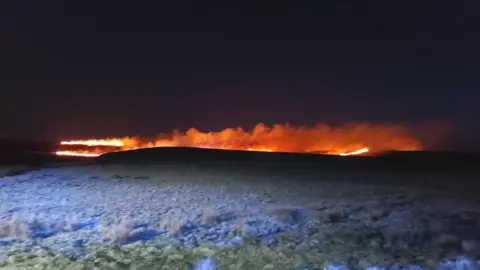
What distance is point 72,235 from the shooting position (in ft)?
43.2

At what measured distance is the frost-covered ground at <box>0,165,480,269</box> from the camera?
439 inches

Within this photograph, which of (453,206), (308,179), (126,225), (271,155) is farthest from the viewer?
(271,155)

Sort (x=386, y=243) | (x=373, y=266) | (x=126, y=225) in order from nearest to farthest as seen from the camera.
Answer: (x=373, y=266)
(x=386, y=243)
(x=126, y=225)

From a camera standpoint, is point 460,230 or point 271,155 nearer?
point 460,230

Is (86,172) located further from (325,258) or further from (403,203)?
(325,258)

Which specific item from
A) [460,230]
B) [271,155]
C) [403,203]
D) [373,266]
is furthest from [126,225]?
[271,155]

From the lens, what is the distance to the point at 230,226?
1438 centimetres

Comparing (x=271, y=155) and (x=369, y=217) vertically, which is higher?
(x=271, y=155)

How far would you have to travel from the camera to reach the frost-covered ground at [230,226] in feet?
36.6

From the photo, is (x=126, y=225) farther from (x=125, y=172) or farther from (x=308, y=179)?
(x=125, y=172)

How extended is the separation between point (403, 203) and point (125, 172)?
18280mm

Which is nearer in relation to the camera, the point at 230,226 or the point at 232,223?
the point at 230,226

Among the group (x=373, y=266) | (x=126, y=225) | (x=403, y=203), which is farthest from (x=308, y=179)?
(x=373, y=266)

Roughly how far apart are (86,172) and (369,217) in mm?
20846
